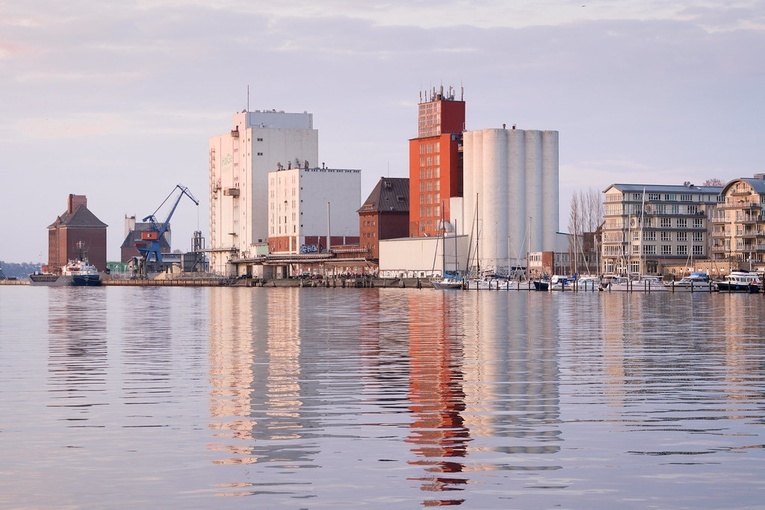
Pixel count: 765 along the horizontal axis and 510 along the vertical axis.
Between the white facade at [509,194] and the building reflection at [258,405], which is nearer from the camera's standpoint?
the building reflection at [258,405]

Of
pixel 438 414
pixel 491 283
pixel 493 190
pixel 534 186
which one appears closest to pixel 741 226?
pixel 491 283

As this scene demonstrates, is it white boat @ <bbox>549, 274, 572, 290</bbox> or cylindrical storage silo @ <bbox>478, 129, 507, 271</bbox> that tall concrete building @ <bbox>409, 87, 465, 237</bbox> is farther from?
white boat @ <bbox>549, 274, 572, 290</bbox>

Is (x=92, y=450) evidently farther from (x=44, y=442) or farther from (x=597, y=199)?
(x=597, y=199)

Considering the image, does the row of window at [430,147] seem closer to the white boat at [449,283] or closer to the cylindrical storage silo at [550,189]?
the cylindrical storage silo at [550,189]

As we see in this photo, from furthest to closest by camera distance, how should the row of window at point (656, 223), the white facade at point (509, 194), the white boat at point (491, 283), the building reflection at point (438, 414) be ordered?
1. the white facade at point (509, 194)
2. the row of window at point (656, 223)
3. the white boat at point (491, 283)
4. the building reflection at point (438, 414)

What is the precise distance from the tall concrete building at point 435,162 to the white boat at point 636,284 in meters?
43.2

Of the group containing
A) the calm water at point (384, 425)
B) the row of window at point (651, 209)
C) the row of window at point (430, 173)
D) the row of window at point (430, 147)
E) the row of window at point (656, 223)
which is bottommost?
A: the calm water at point (384, 425)

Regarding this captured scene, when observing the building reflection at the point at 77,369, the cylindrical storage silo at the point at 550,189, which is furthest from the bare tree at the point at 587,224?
the building reflection at the point at 77,369

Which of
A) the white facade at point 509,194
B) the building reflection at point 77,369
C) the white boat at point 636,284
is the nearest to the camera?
the building reflection at point 77,369

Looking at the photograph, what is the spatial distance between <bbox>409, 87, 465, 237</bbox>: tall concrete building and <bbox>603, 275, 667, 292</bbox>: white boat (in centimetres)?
4318

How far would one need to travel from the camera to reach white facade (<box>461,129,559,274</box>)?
183500mm

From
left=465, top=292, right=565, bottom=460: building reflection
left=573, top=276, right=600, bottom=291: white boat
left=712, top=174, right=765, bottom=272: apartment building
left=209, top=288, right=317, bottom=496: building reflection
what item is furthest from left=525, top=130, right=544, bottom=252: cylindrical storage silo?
left=209, top=288, right=317, bottom=496: building reflection

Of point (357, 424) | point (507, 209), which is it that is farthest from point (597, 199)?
point (357, 424)

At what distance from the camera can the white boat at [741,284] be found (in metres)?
133
